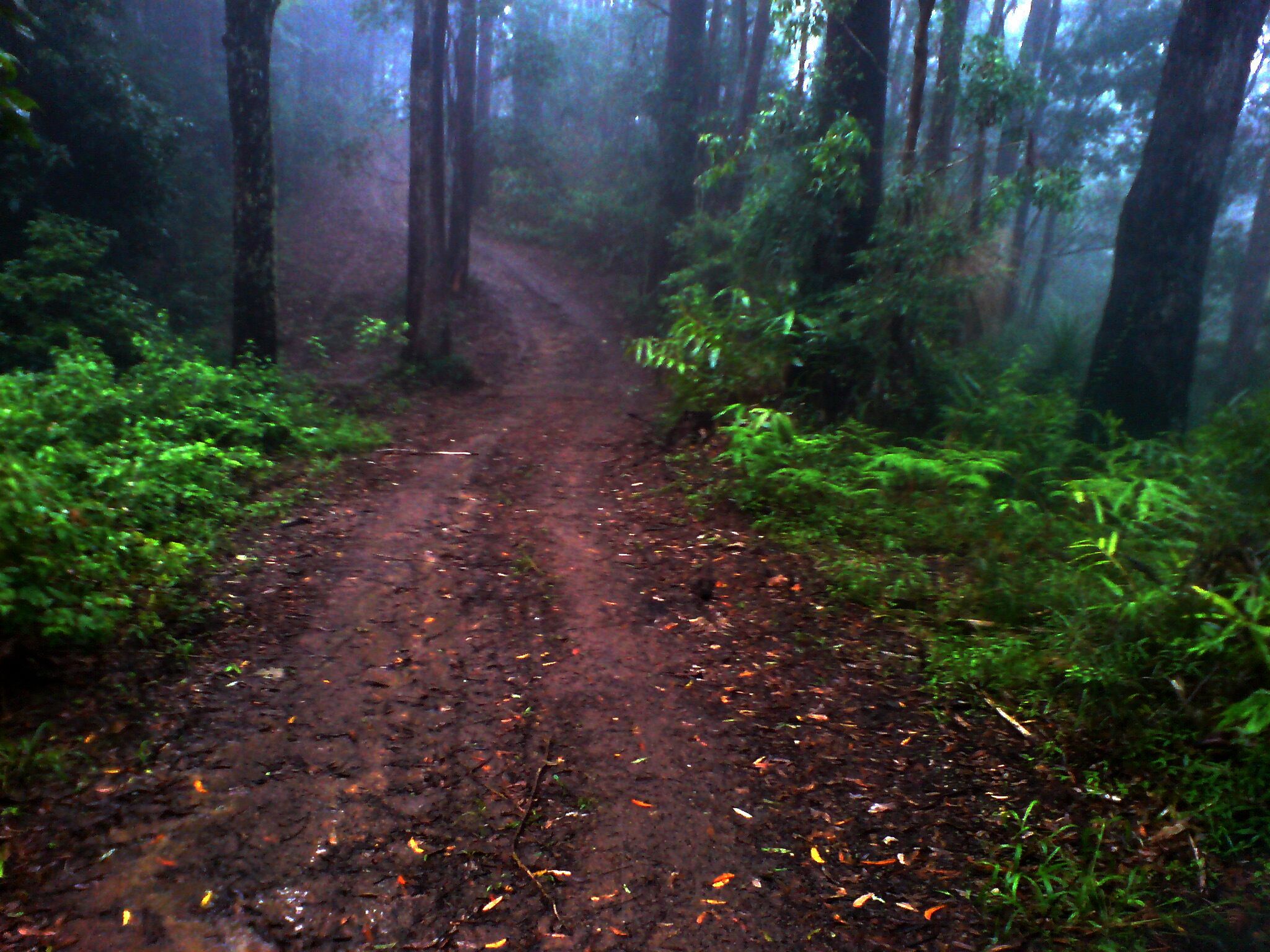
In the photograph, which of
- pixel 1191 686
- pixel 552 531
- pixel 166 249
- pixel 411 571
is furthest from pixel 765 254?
pixel 166 249

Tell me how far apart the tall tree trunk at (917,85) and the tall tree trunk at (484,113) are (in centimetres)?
1917

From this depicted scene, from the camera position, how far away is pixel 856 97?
33.2 feet

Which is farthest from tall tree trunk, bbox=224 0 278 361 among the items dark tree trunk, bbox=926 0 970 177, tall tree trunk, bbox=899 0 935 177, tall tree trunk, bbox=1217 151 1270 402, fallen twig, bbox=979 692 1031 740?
tall tree trunk, bbox=1217 151 1270 402

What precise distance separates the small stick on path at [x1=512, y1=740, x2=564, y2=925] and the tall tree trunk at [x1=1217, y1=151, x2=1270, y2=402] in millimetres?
18819

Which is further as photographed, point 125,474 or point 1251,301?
point 1251,301

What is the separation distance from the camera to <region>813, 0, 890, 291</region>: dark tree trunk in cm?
998

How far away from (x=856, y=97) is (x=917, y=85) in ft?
2.94

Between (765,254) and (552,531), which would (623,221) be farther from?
(552,531)

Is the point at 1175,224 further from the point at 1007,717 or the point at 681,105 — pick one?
the point at 681,105

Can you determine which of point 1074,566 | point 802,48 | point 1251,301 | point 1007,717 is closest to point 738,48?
point 802,48

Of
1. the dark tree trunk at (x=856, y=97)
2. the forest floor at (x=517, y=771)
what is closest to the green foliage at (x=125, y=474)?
the forest floor at (x=517, y=771)

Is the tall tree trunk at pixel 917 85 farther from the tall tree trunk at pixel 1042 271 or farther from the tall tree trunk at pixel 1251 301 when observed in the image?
the tall tree trunk at pixel 1042 271

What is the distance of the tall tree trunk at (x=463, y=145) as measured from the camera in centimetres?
1780

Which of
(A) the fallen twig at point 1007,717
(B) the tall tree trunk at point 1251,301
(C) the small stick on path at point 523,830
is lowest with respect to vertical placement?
(C) the small stick on path at point 523,830
